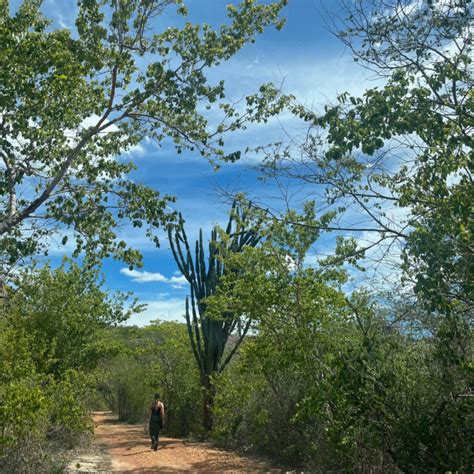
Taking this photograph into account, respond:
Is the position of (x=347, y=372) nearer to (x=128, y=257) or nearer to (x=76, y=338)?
(x=128, y=257)

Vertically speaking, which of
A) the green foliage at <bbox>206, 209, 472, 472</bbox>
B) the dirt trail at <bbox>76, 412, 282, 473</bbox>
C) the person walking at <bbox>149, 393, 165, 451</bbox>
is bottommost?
the dirt trail at <bbox>76, 412, 282, 473</bbox>

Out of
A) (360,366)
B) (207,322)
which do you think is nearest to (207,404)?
(207,322)

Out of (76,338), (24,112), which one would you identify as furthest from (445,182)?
(76,338)

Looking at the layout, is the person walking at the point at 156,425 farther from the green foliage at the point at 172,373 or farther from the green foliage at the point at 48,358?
the green foliage at the point at 172,373

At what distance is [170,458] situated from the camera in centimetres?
1346

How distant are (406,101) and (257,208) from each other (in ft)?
8.17

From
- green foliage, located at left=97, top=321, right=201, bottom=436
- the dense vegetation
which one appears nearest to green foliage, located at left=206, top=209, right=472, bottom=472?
the dense vegetation

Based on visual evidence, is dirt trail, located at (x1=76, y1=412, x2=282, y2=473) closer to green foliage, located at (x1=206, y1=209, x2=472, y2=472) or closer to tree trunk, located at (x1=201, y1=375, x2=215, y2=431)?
tree trunk, located at (x1=201, y1=375, x2=215, y2=431)

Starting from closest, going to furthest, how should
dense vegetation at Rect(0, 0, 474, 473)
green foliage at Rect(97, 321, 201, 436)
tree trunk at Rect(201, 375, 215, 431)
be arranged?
dense vegetation at Rect(0, 0, 474, 473) → tree trunk at Rect(201, 375, 215, 431) → green foliage at Rect(97, 321, 201, 436)

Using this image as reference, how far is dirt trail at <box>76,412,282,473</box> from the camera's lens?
11.9 metres

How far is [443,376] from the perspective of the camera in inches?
273

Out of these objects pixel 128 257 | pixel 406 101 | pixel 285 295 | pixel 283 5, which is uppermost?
pixel 283 5

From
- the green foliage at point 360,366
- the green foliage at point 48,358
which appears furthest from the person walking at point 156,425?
the green foliage at point 360,366

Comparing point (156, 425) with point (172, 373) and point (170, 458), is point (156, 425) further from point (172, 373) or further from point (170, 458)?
point (172, 373)
